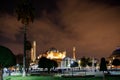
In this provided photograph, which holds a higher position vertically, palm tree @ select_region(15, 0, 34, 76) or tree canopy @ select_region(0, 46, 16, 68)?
palm tree @ select_region(15, 0, 34, 76)

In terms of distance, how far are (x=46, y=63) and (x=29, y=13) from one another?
112 ft

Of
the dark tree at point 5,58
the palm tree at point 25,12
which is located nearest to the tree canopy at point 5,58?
the dark tree at point 5,58

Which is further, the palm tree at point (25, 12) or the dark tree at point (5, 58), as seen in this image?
the palm tree at point (25, 12)

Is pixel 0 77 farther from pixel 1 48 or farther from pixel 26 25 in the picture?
pixel 26 25

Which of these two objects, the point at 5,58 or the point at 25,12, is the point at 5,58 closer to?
the point at 5,58

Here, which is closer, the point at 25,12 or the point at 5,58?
the point at 5,58

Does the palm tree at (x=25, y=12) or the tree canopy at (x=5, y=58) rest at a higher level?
the palm tree at (x=25, y=12)

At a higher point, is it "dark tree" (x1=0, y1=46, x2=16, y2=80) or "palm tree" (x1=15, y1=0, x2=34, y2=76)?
"palm tree" (x1=15, y1=0, x2=34, y2=76)

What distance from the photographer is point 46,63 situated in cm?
10169

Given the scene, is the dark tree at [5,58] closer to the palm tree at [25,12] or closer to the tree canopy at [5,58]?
the tree canopy at [5,58]

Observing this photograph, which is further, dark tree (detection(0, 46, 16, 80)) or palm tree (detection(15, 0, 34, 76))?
palm tree (detection(15, 0, 34, 76))

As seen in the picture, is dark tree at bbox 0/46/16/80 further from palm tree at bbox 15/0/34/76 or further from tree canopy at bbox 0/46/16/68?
palm tree at bbox 15/0/34/76

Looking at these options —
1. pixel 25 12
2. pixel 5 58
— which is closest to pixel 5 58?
pixel 5 58

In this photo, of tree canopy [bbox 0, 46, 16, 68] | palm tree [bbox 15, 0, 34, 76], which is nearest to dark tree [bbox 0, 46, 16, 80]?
tree canopy [bbox 0, 46, 16, 68]
